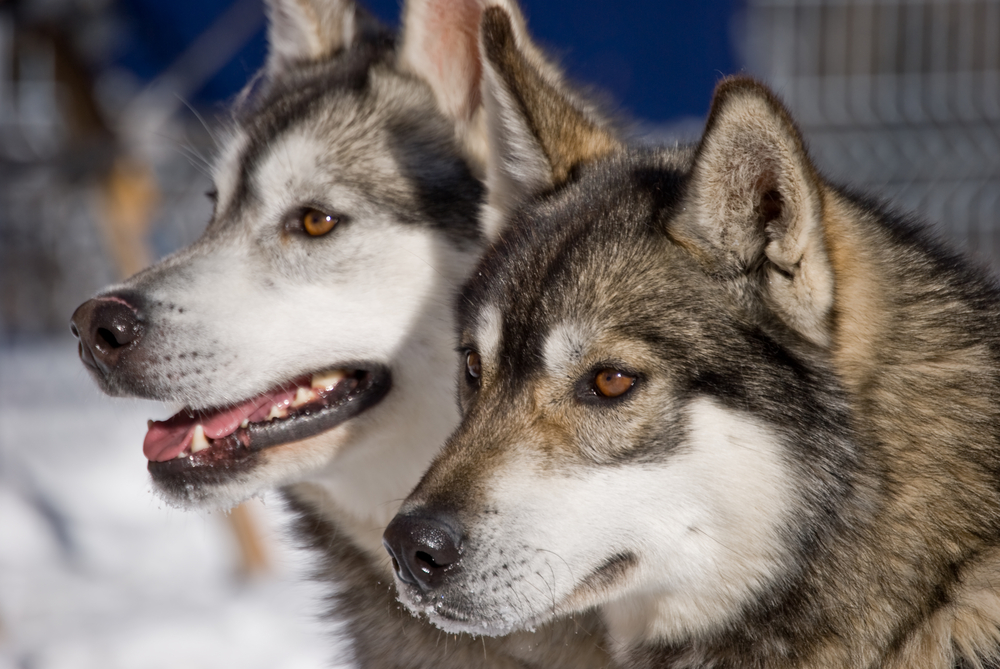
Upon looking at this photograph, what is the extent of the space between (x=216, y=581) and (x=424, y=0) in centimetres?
365

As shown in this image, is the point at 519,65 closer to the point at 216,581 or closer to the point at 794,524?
the point at 794,524

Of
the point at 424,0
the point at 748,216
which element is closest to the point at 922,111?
the point at 424,0

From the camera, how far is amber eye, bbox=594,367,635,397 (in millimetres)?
1948

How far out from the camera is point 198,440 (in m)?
2.59

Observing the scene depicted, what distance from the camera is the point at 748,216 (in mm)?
1919

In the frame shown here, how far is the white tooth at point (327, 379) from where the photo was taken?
263 cm

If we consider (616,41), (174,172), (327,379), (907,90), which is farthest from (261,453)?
(907,90)

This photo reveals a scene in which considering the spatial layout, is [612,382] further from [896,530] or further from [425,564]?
[896,530]

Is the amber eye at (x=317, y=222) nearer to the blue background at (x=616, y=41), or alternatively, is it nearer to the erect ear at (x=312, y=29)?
the erect ear at (x=312, y=29)

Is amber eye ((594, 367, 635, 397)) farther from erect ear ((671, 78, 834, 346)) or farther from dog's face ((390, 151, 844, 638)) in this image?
erect ear ((671, 78, 834, 346))

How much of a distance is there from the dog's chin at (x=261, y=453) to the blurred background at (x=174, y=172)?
46cm

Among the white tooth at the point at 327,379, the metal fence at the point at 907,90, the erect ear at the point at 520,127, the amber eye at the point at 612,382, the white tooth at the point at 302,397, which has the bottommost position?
the metal fence at the point at 907,90

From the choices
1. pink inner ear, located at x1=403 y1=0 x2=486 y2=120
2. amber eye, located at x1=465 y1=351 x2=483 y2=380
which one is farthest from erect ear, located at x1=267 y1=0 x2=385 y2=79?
amber eye, located at x1=465 y1=351 x2=483 y2=380

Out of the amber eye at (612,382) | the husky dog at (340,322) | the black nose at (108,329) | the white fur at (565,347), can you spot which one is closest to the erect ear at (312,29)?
the husky dog at (340,322)
